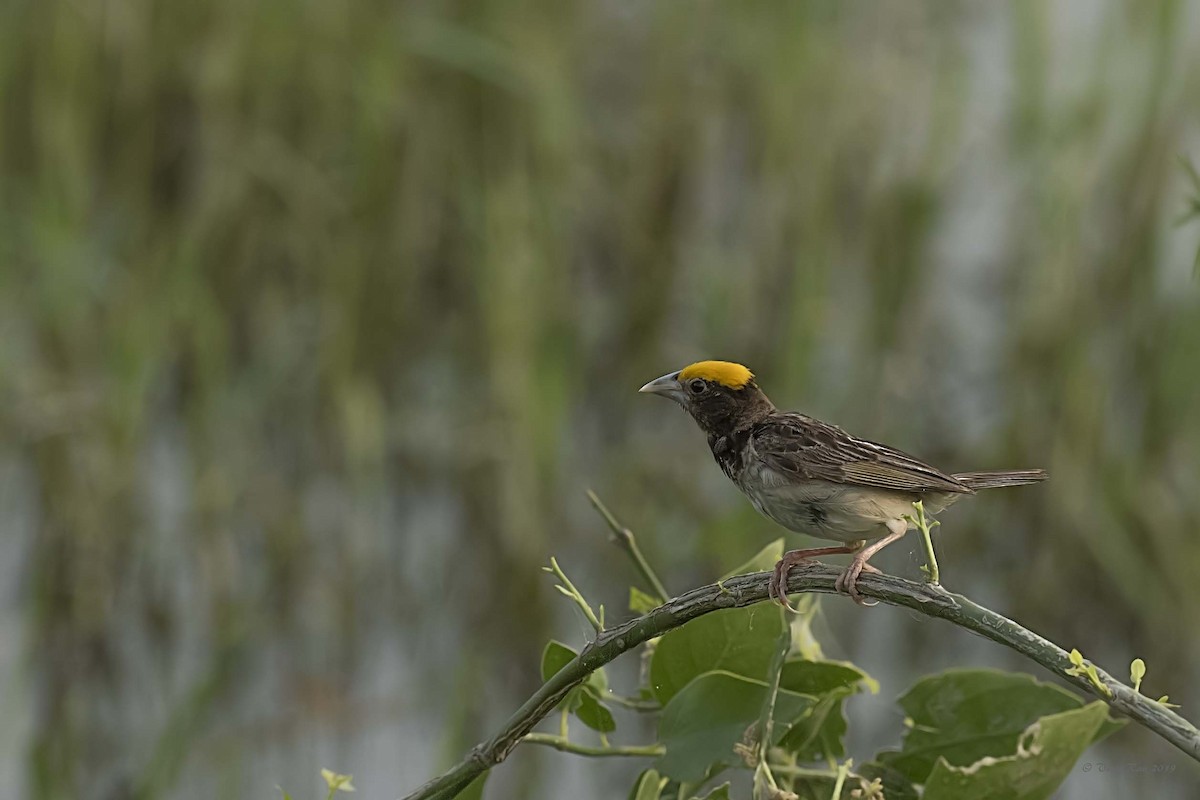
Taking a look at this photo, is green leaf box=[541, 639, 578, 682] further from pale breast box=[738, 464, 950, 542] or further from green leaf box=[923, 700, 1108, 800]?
pale breast box=[738, 464, 950, 542]

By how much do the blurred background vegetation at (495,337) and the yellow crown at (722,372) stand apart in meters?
1.24

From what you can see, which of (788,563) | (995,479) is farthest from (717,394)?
(788,563)

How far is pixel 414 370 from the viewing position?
314cm

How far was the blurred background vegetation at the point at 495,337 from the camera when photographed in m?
2.96

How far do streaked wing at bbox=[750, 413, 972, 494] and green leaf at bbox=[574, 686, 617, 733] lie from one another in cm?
46

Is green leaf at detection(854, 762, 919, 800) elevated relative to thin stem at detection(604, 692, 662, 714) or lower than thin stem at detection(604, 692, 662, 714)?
lower

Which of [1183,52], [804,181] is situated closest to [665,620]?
[804,181]

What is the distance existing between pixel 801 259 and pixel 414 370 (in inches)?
34.6

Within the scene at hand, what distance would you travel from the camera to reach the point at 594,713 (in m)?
1.08

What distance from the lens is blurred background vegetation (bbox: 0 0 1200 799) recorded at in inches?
117

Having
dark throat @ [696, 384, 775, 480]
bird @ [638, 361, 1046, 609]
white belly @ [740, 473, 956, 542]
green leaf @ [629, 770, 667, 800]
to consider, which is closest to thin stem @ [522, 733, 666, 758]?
green leaf @ [629, 770, 667, 800]

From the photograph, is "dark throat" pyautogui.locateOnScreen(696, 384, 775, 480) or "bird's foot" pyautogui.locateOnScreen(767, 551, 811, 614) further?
"dark throat" pyautogui.locateOnScreen(696, 384, 775, 480)

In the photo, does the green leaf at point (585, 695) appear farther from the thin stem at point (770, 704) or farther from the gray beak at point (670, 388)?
the gray beak at point (670, 388)

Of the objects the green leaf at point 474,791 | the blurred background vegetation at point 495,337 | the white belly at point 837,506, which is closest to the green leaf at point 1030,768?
the green leaf at point 474,791
